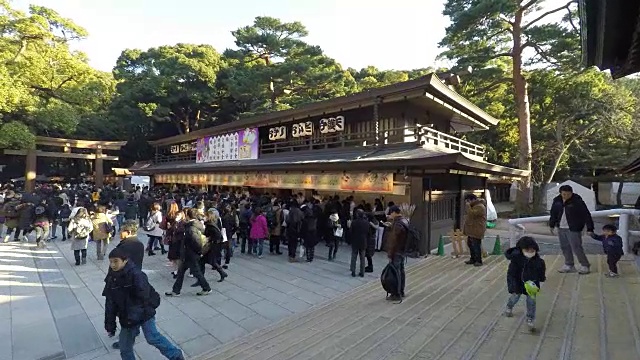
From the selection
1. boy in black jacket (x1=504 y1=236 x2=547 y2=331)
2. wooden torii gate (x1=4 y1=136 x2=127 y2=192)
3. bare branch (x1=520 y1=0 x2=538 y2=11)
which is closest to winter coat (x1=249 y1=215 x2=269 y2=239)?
boy in black jacket (x1=504 y1=236 x2=547 y2=331)

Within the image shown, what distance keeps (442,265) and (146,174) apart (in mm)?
28048

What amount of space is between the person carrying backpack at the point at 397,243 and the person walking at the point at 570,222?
3.41m

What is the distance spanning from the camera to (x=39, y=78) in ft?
85.9

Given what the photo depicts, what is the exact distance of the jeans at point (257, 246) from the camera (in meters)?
10.6

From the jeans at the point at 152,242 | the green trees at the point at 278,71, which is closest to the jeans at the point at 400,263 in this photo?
the jeans at the point at 152,242

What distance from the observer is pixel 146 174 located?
3005 centimetres

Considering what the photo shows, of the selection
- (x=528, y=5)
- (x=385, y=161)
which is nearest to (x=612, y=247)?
(x=385, y=161)

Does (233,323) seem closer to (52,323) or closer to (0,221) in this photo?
(52,323)

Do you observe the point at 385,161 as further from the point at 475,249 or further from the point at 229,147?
the point at 229,147

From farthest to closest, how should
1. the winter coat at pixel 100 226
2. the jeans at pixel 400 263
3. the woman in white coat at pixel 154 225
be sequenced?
the woman in white coat at pixel 154 225 → the winter coat at pixel 100 226 → the jeans at pixel 400 263

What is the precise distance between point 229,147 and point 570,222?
1866 cm

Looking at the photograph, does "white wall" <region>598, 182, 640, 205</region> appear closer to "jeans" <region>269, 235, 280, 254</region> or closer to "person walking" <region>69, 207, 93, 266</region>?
"jeans" <region>269, 235, 280, 254</region>

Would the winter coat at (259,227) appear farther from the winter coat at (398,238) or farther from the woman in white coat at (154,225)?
the winter coat at (398,238)

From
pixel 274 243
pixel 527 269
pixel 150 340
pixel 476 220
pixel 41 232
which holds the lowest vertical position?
pixel 274 243
